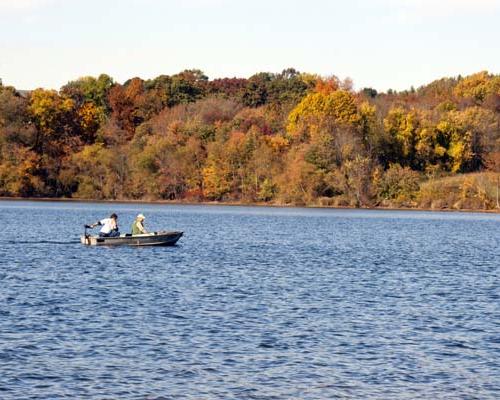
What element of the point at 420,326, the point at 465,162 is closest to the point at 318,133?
the point at 465,162

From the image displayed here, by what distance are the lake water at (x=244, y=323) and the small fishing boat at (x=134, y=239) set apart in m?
0.54

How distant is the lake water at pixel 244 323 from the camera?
24344mm

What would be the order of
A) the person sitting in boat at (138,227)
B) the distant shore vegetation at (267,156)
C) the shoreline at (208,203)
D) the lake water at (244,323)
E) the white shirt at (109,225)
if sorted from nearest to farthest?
the lake water at (244,323), the white shirt at (109,225), the person sitting in boat at (138,227), the distant shore vegetation at (267,156), the shoreline at (208,203)

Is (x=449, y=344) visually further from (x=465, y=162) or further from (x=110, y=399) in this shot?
(x=465, y=162)

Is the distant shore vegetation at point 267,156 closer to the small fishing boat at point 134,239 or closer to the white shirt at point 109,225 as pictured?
the small fishing boat at point 134,239

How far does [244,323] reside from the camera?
1282 inches

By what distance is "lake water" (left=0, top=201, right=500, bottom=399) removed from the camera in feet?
79.9

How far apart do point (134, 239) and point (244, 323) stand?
30197mm

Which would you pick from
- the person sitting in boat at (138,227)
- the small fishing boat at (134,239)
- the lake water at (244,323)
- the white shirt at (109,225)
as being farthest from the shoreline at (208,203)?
the white shirt at (109,225)

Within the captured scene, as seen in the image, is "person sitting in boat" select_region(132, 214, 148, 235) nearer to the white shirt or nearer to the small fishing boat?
the small fishing boat

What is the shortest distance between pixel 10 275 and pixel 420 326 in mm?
20379

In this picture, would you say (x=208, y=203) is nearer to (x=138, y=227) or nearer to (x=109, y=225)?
(x=138, y=227)

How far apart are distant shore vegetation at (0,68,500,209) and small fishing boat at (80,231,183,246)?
8234 cm

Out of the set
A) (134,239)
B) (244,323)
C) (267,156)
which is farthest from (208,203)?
(244,323)
